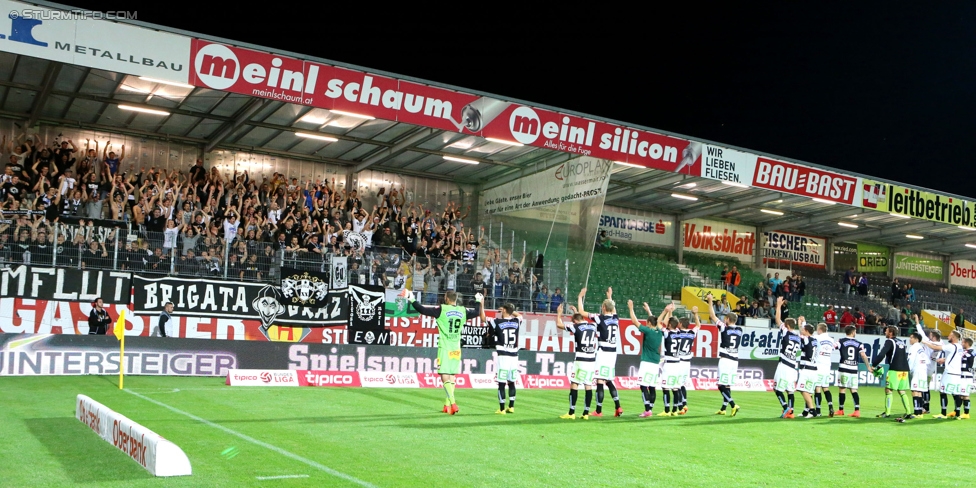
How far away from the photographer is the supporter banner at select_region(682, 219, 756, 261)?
44.1 meters

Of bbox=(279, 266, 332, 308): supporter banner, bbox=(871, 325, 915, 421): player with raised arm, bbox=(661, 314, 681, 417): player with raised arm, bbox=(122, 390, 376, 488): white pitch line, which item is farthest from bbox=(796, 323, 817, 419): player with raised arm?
bbox=(279, 266, 332, 308): supporter banner

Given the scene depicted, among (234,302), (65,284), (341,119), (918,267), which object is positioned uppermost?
(341,119)

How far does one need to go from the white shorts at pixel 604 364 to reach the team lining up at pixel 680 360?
19 mm

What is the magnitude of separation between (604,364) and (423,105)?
486 inches

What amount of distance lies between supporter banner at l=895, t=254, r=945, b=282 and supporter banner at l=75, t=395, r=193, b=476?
51.2m

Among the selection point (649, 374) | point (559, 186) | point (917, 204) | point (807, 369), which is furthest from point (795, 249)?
point (649, 374)

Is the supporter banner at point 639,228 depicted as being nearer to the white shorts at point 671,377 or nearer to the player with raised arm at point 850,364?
the player with raised arm at point 850,364

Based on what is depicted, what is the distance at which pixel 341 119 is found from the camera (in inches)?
1085

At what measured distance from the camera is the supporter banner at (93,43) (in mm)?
19172

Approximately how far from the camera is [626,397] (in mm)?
22172

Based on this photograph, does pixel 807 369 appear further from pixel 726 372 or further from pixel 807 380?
pixel 726 372

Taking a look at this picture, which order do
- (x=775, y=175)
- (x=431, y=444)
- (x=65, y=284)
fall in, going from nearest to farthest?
(x=431, y=444)
(x=65, y=284)
(x=775, y=175)

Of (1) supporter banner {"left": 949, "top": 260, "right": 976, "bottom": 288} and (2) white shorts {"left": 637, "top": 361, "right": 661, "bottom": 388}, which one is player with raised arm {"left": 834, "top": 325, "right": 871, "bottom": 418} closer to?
(2) white shorts {"left": 637, "top": 361, "right": 661, "bottom": 388}

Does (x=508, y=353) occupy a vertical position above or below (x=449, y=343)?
below
